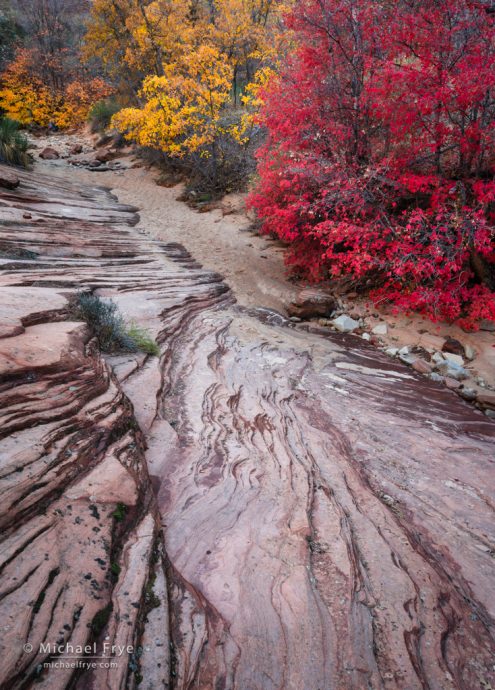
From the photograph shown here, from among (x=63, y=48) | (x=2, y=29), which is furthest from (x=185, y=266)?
(x=2, y=29)

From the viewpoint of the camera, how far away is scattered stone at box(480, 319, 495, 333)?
5.88 metres

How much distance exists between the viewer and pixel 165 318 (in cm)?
566

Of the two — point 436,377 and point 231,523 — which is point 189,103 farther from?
point 231,523

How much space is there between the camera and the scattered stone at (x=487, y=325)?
5.88m

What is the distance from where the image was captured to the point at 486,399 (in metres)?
4.75

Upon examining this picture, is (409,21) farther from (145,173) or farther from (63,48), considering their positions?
(63,48)

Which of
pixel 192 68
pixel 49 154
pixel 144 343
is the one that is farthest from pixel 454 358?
pixel 49 154

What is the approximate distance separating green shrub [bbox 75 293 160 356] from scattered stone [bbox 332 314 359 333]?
12.6ft

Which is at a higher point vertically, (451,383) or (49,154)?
(49,154)

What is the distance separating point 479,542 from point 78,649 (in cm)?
258

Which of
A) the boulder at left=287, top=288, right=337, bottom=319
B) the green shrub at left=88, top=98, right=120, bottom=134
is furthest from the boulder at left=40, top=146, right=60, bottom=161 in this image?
the boulder at left=287, top=288, right=337, bottom=319

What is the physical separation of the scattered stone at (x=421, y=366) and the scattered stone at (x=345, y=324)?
146 centimetres

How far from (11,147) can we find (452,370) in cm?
1588

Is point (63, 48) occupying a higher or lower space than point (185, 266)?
higher
